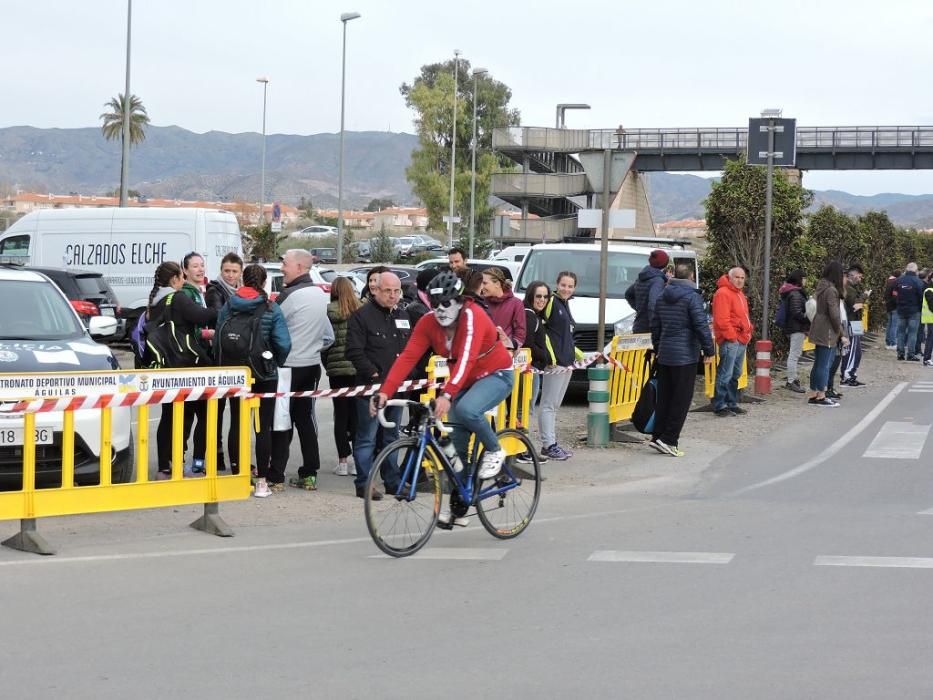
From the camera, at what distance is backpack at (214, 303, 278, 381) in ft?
34.0

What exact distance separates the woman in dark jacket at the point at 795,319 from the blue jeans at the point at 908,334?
26.6 ft

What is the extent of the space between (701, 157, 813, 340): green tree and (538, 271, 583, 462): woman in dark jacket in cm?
1037

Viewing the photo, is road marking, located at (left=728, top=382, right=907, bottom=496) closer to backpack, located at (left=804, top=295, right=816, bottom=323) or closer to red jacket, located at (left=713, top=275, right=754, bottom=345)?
backpack, located at (left=804, top=295, right=816, bottom=323)

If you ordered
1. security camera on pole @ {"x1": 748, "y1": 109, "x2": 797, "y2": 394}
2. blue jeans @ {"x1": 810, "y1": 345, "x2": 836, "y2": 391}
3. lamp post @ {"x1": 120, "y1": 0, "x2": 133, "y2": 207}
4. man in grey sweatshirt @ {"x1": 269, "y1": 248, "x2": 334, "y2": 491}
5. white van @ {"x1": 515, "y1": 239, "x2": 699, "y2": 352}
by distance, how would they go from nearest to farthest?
man in grey sweatshirt @ {"x1": 269, "y1": 248, "x2": 334, "y2": 491}, blue jeans @ {"x1": 810, "y1": 345, "x2": 836, "y2": 391}, white van @ {"x1": 515, "y1": 239, "x2": 699, "y2": 352}, security camera on pole @ {"x1": 748, "y1": 109, "x2": 797, "y2": 394}, lamp post @ {"x1": 120, "y1": 0, "x2": 133, "y2": 207}

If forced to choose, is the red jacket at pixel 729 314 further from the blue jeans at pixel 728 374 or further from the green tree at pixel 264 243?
the green tree at pixel 264 243

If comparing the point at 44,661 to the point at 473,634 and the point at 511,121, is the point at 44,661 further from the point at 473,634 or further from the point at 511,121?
the point at 511,121

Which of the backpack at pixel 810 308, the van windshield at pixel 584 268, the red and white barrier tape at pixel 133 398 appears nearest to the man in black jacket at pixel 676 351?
the red and white barrier tape at pixel 133 398

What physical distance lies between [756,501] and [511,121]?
84.3m

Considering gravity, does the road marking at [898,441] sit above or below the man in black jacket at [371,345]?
below

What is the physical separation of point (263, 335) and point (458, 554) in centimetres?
284

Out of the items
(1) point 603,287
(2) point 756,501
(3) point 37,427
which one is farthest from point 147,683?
(1) point 603,287

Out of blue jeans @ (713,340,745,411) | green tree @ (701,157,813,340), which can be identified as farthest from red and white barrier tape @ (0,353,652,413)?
green tree @ (701,157,813,340)

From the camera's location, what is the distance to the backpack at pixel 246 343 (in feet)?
34.0

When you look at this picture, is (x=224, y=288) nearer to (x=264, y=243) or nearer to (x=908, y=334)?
(x=908, y=334)
